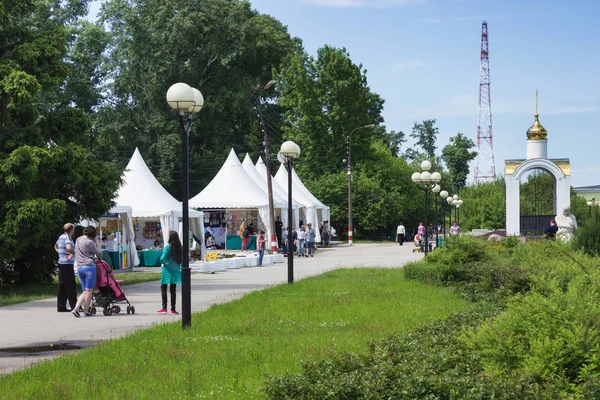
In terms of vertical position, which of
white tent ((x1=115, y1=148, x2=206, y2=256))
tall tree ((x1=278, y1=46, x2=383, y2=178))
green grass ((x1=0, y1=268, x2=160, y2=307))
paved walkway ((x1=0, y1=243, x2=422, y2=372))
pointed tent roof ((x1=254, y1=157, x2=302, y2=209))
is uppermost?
tall tree ((x1=278, y1=46, x2=383, y2=178))

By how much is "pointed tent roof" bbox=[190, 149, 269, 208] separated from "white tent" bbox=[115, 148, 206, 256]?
8.60 m

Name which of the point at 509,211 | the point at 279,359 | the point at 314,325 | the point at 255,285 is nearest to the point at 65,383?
the point at 279,359

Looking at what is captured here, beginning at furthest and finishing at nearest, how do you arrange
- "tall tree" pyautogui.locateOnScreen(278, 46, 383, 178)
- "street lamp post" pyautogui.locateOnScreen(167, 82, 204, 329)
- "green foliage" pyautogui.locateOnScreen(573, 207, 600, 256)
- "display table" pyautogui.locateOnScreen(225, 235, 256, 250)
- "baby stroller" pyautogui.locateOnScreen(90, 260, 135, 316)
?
"tall tree" pyautogui.locateOnScreen(278, 46, 383, 178)
"display table" pyautogui.locateOnScreen(225, 235, 256, 250)
"green foliage" pyautogui.locateOnScreen(573, 207, 600, 256)
"baby stroller" pyautogui.locateOnScreen(90, 260, 135, 316)
"street lamp post" pyautogui.locateOnScreen(167, 82, 204, 329)

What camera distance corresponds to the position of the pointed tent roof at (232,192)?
47250 millimetres

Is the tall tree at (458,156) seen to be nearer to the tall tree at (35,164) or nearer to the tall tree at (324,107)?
the tall tree at (324,107)

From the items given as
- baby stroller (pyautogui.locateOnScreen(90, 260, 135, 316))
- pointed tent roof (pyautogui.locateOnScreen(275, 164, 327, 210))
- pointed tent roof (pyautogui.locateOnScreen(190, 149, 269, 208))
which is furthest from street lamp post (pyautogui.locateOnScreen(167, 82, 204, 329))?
pointed tent roof (pyautogui.locateOnScreen(275, 164, 327, 210))

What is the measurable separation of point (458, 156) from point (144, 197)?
2699 inches

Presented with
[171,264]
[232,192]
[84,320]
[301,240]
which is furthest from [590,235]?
[232,192]

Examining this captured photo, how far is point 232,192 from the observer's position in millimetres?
48156

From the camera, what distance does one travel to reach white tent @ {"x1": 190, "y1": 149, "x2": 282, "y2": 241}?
4725 cm

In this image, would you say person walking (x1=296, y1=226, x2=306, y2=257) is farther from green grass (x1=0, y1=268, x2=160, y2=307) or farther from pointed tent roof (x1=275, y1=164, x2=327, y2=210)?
green grass (x1=0, y1=268, x2=160, y2=307)

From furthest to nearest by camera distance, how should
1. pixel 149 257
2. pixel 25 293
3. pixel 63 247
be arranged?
pixel 149 257, pixel 25 293, pixel 63 247

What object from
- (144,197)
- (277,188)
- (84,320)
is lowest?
(84,320)

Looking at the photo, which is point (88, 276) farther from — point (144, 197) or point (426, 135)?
point (426, 135)
